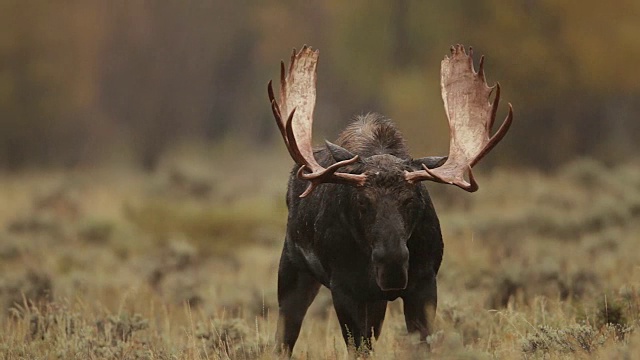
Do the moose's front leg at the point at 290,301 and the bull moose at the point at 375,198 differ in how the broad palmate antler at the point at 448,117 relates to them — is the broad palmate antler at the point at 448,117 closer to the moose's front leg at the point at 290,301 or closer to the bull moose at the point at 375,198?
the bull moose at the point at 375,198

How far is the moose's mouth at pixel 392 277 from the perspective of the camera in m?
6.99

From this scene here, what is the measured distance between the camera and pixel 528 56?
2669 cm

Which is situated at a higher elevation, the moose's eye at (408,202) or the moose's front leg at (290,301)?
the moose's eye at (408,202)

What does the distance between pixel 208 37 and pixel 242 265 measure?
29196 mm

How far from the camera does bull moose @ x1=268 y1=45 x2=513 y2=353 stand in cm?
723

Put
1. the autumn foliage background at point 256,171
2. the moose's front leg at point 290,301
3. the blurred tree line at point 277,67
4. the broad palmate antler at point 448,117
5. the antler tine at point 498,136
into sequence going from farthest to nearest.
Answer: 1. the blurred tree line at point 277,67
2. the autumn foliage background at point 256,171
3. the moose's front leg at point 290,301
4. the broad palmate antler at point 448,117
5. the antler tine at point 498,136

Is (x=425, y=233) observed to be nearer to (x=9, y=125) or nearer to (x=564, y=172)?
(x=564, y=172)

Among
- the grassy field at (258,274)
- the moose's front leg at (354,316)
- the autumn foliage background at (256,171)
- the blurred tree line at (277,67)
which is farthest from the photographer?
the blurred tree line at (277,67)

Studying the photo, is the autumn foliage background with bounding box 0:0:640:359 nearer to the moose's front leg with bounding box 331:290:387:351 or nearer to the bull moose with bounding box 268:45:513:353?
the moose's front leg with bounding box 331:290:387:351

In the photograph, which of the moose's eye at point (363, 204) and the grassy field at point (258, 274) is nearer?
the moose's eye at point (363, 204)

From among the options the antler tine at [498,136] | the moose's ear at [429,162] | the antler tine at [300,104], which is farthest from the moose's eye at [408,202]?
the antler tine at [300,104]

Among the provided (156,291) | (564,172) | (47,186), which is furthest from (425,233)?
(47,186)

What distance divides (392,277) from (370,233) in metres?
0.32

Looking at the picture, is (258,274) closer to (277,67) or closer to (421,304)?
(421,304)
